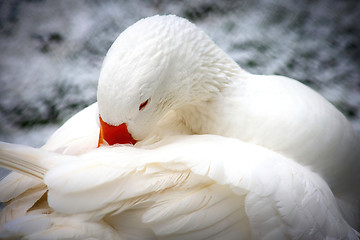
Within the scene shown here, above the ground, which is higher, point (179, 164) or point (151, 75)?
point (151, 75)

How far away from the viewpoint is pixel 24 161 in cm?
64

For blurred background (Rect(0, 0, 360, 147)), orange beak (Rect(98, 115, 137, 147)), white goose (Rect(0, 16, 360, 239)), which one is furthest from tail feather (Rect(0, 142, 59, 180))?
blurred background (Rect(0, 0, 360, 147))

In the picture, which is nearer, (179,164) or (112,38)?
(179,164)

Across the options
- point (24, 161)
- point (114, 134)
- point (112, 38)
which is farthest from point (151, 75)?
point (112, 38)

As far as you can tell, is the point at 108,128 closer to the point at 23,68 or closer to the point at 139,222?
the point at 139,222

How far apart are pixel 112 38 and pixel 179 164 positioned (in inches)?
45.2

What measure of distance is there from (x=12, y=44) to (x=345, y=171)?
150 centimetres

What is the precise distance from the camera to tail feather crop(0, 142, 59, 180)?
0.64 m

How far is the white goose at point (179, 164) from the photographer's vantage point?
620 millimetres

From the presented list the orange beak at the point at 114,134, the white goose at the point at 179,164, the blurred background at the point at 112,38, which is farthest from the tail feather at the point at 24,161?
the blurred background at the point at 112,38

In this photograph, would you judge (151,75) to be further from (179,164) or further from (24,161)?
(24,161)

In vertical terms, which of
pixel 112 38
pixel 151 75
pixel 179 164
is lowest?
pixel 179 164

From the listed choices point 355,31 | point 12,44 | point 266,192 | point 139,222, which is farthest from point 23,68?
point 355,31

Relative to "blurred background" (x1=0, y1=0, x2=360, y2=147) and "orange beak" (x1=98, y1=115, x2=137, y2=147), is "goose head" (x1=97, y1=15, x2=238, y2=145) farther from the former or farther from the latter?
"blurred background" (x1=0, y1=0, x2=360, y2=147)
